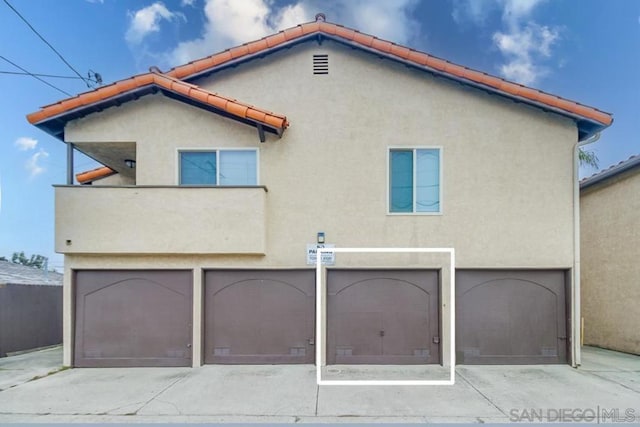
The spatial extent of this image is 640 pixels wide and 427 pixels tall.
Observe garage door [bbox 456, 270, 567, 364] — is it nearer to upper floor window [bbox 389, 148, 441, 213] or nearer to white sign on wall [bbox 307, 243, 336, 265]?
upper floor window [bbox 389, 148, 441, 213]

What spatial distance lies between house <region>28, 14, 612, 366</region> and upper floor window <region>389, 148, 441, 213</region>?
0.11ft

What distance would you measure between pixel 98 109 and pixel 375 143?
5856 mm

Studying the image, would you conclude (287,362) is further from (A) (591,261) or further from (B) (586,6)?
(B) (586,6)

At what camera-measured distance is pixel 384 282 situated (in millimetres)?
8188

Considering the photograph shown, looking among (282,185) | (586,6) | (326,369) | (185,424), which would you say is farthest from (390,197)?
(586,6)

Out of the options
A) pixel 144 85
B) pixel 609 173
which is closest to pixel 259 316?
pixel 144 85

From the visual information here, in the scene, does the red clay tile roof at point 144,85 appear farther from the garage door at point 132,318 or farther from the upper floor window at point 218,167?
the garage door at point 132,318

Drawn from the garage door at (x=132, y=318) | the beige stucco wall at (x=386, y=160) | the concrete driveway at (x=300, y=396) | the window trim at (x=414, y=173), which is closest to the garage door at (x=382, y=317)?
the concrete driveway at (x=300, y=396)

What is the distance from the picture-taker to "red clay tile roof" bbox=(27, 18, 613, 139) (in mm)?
7730

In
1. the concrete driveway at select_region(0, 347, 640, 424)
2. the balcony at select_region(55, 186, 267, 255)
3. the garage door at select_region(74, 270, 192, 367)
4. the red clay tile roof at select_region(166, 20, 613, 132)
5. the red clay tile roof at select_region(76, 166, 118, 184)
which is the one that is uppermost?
the red clay tile roof at select_region(166, 20, 613, 132)

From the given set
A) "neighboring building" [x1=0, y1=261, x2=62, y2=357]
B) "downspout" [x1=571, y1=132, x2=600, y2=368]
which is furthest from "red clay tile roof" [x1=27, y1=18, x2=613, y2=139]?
"neighboring building" [x1=0, y1=261, x2=62, y2=357]

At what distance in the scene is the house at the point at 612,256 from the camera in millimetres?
9156

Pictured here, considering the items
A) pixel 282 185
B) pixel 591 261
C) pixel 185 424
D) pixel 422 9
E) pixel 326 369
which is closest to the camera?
pixel 185 424

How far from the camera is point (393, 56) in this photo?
8.12 m
